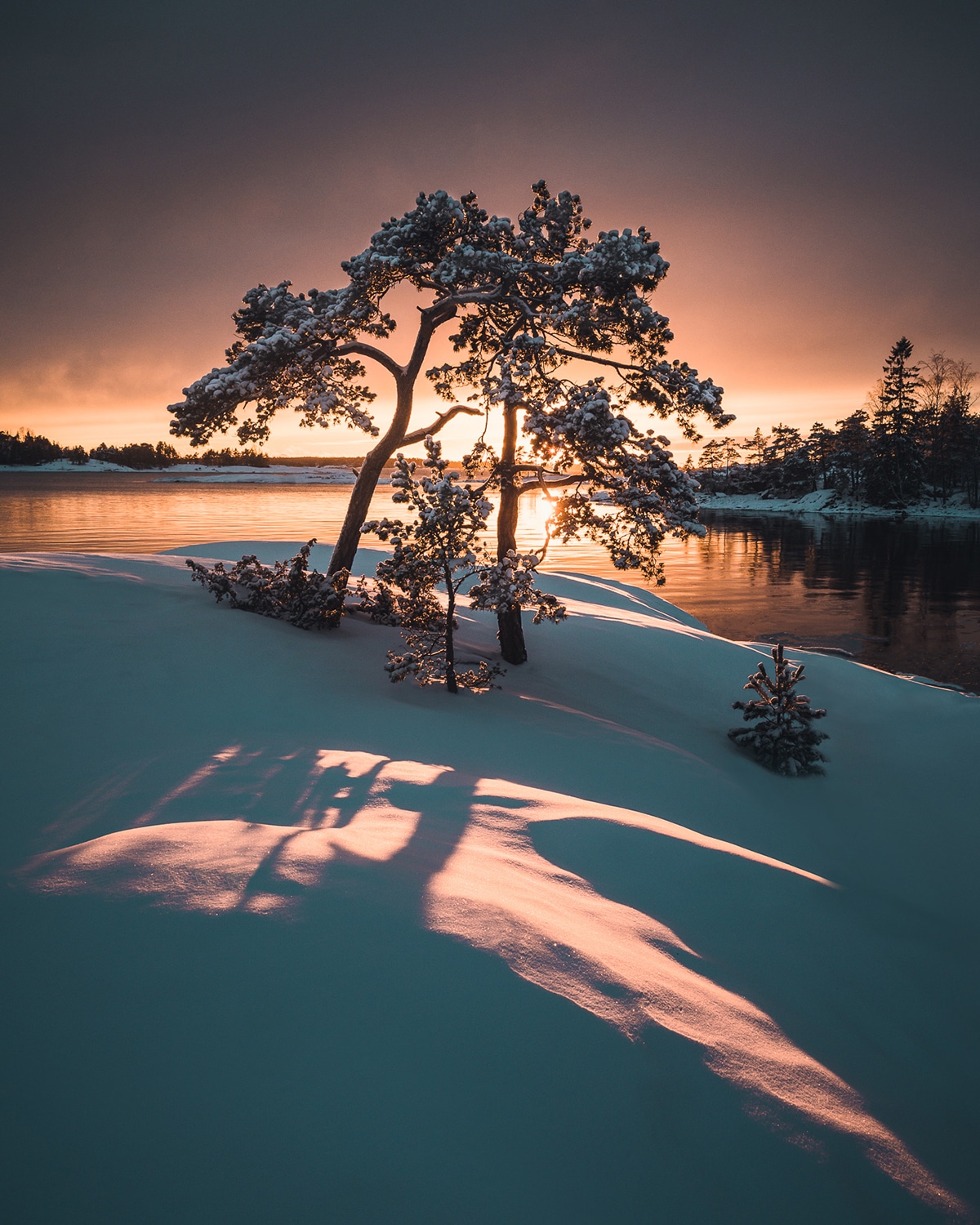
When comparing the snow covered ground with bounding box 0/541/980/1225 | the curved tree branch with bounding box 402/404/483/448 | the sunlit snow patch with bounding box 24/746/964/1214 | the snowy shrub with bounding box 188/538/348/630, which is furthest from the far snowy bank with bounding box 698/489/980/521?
the sunlit snow patch with bounding box 24/746/964/1214

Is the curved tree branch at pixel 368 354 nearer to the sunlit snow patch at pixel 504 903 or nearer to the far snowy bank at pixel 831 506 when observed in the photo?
the sunlit snow patch at pixel 504 903

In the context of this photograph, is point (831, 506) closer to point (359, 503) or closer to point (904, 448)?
point (904, 448)

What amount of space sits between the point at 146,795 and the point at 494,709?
5213mm

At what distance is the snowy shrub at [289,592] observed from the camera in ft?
38.6

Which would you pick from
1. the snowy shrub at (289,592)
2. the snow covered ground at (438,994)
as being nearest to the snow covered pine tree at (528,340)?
the snowy shrub at (289,592)

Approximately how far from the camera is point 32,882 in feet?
9.66

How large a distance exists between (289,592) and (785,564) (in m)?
36.2

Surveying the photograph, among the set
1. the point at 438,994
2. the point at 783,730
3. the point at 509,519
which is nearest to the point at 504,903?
the point at 438,994

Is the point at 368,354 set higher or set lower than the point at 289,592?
higher

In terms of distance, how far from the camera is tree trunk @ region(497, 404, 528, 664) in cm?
1111

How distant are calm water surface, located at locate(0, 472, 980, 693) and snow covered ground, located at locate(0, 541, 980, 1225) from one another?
15621 mm

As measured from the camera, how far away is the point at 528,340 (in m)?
9.12

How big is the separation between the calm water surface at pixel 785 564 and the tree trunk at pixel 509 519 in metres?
12.4

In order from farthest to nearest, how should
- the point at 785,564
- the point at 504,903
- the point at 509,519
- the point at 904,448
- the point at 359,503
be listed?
the point at 904,448 < the point at 785,564 < the point at 359,503 < the point at 509,519 < the point at 504,903
